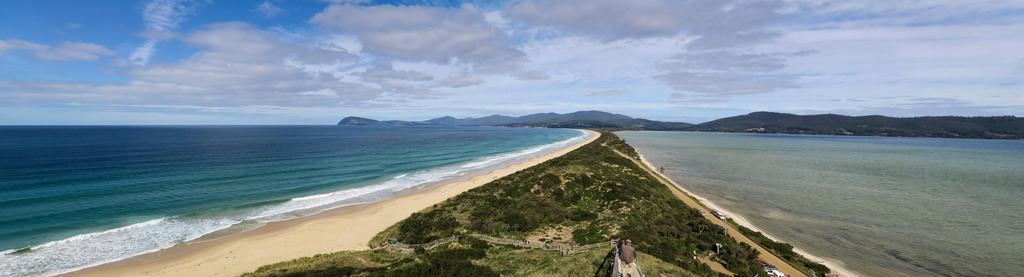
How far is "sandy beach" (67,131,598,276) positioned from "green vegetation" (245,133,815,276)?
8.25 ft

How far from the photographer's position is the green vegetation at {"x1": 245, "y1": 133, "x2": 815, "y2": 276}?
17703mm

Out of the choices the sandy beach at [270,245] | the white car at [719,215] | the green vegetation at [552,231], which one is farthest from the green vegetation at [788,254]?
the sandy beach at [270,245]

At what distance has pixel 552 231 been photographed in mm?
25312

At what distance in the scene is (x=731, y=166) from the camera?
7056cm

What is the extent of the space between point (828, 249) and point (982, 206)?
28.6 meters

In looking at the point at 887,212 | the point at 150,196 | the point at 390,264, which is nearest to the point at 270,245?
the point at 390,264

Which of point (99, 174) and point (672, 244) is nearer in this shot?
point (672, 244)

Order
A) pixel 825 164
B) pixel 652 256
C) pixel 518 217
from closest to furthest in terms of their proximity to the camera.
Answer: pixel 652 256 → pixel 518 217 → pixel 825 164

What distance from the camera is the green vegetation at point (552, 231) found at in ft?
58.1

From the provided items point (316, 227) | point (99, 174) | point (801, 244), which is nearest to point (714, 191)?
point (801, 244)

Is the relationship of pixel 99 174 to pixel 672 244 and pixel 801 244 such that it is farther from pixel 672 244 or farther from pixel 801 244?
pixel 801 244

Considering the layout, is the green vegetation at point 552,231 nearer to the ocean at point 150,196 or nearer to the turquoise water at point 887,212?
the turquoise water at point 887,212

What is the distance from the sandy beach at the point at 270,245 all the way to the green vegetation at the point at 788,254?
2576 cm

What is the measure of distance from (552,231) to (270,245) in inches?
715
